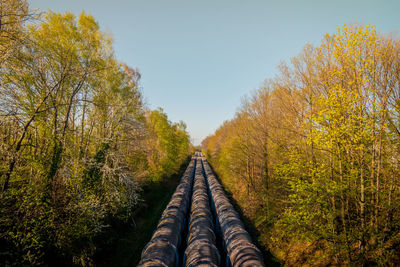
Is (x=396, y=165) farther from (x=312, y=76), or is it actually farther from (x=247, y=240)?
(x=247, y=240)

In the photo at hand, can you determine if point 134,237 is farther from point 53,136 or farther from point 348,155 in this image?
point 348,155

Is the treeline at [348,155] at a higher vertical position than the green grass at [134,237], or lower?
higher

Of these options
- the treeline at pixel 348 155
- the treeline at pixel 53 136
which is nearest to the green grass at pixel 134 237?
the treeline at pixel 53 136

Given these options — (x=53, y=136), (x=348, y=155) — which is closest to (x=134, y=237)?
(x=53, y=136)

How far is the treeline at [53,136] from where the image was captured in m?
6.11

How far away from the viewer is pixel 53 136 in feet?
25.5

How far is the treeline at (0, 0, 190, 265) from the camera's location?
6113mm

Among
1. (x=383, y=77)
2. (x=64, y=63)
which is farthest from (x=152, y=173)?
(x=383, y=77)

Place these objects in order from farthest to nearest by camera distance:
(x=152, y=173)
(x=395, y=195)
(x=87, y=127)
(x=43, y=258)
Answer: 1. (x=152, y=173)
2. (x=87, y=127)
3. (x=43, y=258)
4. (x=395, y=195)

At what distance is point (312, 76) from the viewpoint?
347 inches

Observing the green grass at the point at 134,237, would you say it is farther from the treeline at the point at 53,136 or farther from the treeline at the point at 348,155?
the treeline at the point at 348,155

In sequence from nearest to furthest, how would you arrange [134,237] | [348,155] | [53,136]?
[348,155], [53,136], [134,237]

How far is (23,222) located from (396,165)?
15662 mm

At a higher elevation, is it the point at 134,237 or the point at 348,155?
the point at 348,155
